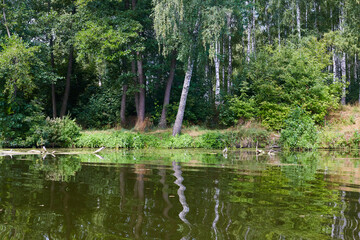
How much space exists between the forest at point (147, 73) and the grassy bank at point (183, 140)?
262mm

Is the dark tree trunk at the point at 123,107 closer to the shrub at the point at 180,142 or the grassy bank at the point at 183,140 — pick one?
the grassy bank at the point at 183,140

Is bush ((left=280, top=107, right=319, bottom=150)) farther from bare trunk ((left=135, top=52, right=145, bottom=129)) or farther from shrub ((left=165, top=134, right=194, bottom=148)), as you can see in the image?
bare trunk ((left=135, top=52, right=145, bottom=129))

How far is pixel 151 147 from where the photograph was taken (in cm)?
1925

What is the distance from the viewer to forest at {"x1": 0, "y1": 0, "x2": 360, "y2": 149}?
59.7 feet

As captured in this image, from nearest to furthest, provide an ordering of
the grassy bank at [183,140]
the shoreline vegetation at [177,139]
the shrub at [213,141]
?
the shoreline vegetation at [177,139] < the grassy bank at [183,140] < the shrub at [213,141]

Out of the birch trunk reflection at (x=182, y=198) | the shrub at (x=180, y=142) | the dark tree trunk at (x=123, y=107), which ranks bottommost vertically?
the shrub at (x=180, y=142)

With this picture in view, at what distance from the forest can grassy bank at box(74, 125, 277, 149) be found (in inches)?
10.3

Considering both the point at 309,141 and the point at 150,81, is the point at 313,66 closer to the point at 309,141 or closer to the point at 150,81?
the point at 309,141

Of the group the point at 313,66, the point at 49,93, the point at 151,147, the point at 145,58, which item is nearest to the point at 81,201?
the point at 151,147

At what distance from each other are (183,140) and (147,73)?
733cm

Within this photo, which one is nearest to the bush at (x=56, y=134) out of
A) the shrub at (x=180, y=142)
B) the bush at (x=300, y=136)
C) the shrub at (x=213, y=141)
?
the shrub at (x=180, y=142)

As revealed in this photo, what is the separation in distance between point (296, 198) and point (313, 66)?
21.8 meters

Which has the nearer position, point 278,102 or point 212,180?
point 212,180

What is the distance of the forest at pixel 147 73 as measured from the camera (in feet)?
59.7
